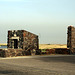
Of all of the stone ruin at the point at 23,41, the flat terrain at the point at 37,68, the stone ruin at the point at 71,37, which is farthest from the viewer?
the stone ruin at the point at 71,37

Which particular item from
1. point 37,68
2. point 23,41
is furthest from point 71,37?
point 37,68

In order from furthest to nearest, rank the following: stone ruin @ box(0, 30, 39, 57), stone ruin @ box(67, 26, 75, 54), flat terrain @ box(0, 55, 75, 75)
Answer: stone ruin @ box(67, 26, 75, 54) < stone ruin @ box(0, 30, 39, 57) < flat terrain @ box(0, 55, 75, 75)

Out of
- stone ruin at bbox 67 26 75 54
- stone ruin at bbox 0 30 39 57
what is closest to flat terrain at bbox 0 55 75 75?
stone ruin at bbox 0 30 39 57

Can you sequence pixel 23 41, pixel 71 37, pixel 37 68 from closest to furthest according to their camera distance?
pixel 37 68, pixel 23 41, pixel 71 37

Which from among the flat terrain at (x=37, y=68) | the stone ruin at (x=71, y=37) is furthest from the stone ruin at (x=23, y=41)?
the flat terrain at (x=37, y=68)

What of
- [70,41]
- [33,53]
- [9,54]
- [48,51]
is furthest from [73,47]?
[9,54]

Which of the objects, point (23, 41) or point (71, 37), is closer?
point (23, 41)

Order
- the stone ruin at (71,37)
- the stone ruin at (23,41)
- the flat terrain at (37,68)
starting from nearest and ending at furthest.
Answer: the flat terrain at (37,68) → the stone ruin at (23,41) → the stone ruin at (71,37)

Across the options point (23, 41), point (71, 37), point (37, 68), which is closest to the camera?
Result: point (37, 68)

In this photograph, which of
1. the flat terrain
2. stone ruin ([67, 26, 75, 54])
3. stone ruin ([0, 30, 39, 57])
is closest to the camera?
the flat terrain

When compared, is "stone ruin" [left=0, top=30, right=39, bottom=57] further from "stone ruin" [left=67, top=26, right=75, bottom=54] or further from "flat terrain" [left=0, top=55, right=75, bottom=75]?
"flat terrain" [left=0, top=55, right=75, bottom=75]

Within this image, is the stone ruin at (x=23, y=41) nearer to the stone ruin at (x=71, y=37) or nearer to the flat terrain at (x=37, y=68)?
the stone ruin at (x=71, y=37)

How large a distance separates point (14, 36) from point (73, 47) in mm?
7546

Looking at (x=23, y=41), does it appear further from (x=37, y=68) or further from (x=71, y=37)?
(x=37, y=68)
